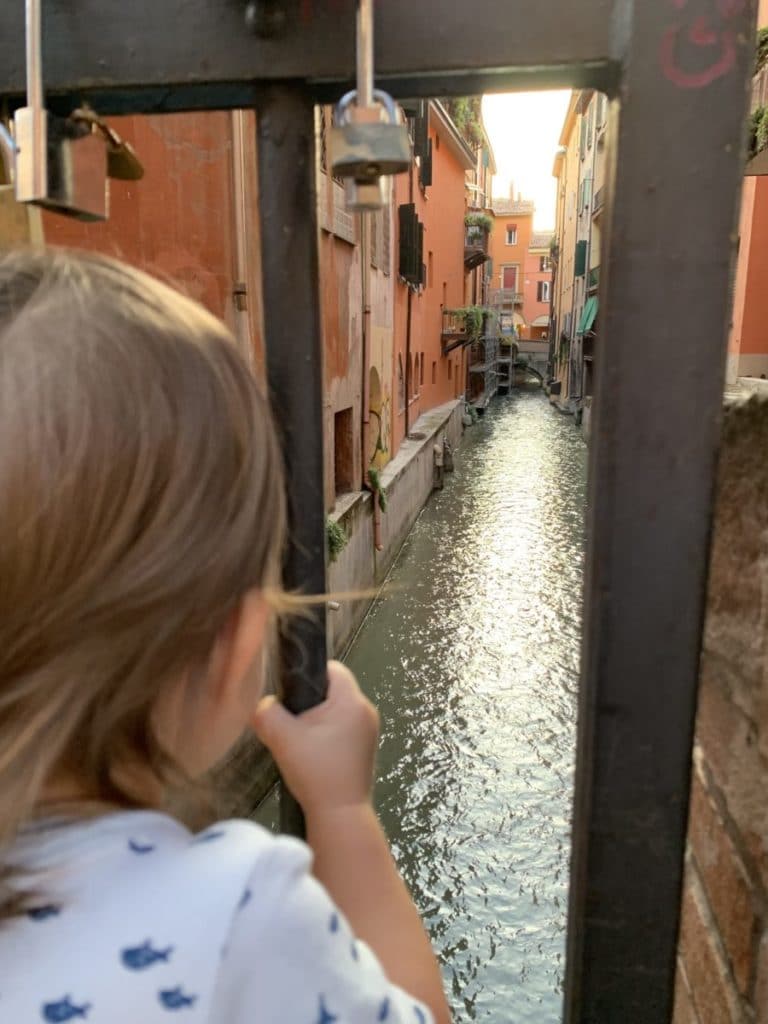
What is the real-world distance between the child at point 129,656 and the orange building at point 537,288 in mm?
48507

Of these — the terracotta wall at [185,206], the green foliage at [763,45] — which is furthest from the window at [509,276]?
the terracotta wall at [185,206]

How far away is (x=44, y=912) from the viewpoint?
0.61m

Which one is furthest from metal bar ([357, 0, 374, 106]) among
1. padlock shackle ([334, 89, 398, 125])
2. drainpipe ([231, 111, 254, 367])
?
drainpipe ([231, 111, 254, 367])

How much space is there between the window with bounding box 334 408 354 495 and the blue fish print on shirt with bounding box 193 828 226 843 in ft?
24.7

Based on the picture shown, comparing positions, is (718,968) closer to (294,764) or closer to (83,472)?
(294,764)

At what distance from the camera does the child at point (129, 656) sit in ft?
1.93

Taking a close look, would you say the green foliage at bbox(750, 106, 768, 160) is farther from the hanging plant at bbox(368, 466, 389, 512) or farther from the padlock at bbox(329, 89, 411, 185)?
the padlock at bbox(329, 89, 411, 185)

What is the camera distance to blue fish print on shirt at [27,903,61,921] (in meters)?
0.61

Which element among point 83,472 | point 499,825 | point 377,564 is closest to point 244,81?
point 83,472

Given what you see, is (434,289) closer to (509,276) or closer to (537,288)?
(509,276)

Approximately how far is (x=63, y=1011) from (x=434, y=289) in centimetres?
1799

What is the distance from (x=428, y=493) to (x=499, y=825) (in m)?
9.03

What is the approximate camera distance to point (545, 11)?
0.70 m

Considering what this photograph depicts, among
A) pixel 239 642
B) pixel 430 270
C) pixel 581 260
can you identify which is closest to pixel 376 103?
pixel 239 642
